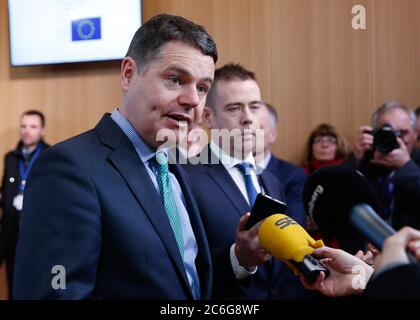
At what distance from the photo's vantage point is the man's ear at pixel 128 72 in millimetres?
1072

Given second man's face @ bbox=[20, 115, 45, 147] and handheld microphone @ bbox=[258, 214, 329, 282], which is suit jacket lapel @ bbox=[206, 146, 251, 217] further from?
second man's face @ bbox=[20, 115, 45, 147]

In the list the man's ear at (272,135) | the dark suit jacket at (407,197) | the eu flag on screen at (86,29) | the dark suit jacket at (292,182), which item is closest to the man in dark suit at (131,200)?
the dark suit jacket at (292,182)

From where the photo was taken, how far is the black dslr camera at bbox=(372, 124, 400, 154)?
185 centimetres

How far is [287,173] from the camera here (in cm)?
231

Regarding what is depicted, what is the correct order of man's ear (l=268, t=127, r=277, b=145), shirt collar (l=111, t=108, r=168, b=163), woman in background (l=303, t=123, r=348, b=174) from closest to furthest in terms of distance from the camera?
1. shirt collar (l=111, t=108, r=168, b=163)
2. man's ear (l=268, t=127, r=277, b=145)
3. woman in background (l=303, t=123, r=348, b=174)

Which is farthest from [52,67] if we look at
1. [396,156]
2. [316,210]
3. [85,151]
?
[316,210]

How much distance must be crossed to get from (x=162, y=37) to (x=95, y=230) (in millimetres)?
425

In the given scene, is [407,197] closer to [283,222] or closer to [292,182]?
[292,182]

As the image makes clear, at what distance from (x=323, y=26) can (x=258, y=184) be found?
56.4 inches

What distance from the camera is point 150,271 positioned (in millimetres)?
905

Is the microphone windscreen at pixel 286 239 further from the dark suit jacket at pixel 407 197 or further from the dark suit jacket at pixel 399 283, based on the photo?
the dark suit jacket at pixel 407 197

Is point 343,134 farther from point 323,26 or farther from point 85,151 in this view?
point 85,151

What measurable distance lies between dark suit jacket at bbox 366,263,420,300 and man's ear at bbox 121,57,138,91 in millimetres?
698

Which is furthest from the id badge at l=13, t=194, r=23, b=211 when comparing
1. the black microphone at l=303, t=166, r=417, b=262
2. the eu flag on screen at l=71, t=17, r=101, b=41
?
the black microphone at l=303, t=166, r=417, b=262
